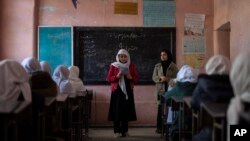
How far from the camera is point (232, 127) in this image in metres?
2.91

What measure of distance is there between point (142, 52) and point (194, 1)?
149 cm

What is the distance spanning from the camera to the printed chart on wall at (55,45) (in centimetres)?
891

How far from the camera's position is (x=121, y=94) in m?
7.26

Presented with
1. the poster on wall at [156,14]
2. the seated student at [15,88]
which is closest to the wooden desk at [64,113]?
the seated student at [15,88]

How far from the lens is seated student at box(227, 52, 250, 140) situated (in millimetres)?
2812

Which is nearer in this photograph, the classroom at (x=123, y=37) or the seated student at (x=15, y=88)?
the seated student at (x=15, y=88)

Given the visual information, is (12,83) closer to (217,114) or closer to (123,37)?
(217,114)

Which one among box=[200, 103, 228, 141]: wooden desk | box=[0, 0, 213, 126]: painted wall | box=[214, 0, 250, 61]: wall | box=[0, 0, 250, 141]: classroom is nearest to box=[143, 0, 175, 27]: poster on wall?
box=[0, 0, 250, 141]: classroom

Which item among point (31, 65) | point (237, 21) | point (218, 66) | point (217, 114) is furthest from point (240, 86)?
point (237, 21)

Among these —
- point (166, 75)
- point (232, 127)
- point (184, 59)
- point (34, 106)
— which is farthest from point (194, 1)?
point (232, 127)

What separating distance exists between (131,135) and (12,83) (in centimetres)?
398

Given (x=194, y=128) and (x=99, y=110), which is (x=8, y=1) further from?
(x=194, y=128)

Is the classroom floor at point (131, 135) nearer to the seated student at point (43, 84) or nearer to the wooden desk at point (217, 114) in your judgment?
the seated student at point (43, 84)

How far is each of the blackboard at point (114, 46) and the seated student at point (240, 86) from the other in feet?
20.2
